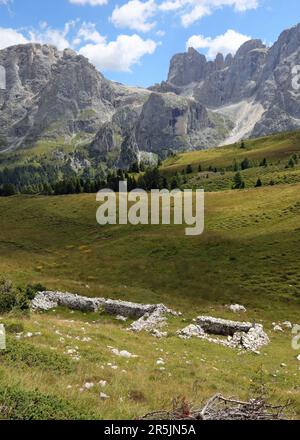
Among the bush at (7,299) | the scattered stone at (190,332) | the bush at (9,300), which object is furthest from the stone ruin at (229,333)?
the bush at (7,299)

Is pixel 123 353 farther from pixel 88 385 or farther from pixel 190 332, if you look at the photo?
pixel 190 332

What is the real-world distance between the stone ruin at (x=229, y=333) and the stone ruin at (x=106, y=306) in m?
3.68

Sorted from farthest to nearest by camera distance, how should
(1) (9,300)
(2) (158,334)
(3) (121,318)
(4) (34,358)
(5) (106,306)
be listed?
(5) (106,306) < (3) (121,318) < (1) (9,300) < (2) (158,334) < (4) (34,358)

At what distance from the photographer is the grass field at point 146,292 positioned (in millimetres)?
15719

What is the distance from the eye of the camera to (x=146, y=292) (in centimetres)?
4984

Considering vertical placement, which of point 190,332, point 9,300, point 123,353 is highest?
point 9,300

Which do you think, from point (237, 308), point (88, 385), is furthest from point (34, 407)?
point (237, 308)

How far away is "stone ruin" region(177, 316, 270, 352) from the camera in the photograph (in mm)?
33031

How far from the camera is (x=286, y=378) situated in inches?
983

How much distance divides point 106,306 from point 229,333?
13487 millimetres

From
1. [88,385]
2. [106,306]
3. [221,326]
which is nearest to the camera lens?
[88,385]
